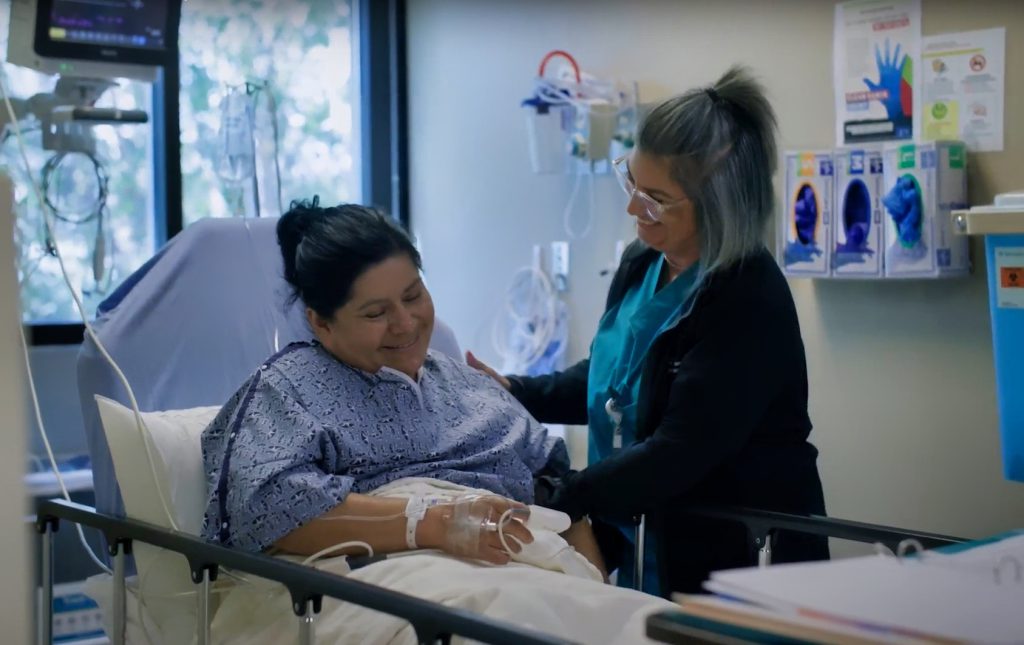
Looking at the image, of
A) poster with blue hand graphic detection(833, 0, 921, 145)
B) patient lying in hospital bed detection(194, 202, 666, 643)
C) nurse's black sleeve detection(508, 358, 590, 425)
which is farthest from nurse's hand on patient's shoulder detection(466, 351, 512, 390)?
poster with blue hand graphic detection(833, 0, 921, 145)

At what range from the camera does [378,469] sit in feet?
6.18

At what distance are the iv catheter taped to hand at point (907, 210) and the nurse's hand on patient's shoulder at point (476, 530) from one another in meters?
1.17

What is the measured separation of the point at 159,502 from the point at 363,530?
35cm

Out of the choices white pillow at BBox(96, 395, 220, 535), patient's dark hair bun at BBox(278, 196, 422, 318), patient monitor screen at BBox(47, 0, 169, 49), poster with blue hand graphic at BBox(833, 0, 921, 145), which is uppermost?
patient monitor screen at BBox(47, 0, 169, 49)

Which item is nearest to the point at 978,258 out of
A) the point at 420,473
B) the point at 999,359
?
the point at 999,359

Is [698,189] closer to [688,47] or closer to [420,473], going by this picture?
[420,473]

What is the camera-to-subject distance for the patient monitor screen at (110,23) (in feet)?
9.18

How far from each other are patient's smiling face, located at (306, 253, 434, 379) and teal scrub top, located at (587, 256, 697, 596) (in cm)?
36

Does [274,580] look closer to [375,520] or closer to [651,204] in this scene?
[375,520]

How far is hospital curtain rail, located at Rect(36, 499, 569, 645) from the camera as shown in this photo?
128 cm

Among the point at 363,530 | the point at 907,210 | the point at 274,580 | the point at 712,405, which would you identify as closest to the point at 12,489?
the point at 274,580

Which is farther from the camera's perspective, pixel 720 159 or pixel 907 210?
pixel 907 210

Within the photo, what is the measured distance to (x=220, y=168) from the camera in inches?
134

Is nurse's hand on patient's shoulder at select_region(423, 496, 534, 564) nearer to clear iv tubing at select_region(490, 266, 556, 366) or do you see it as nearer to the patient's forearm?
the patient's forearm
